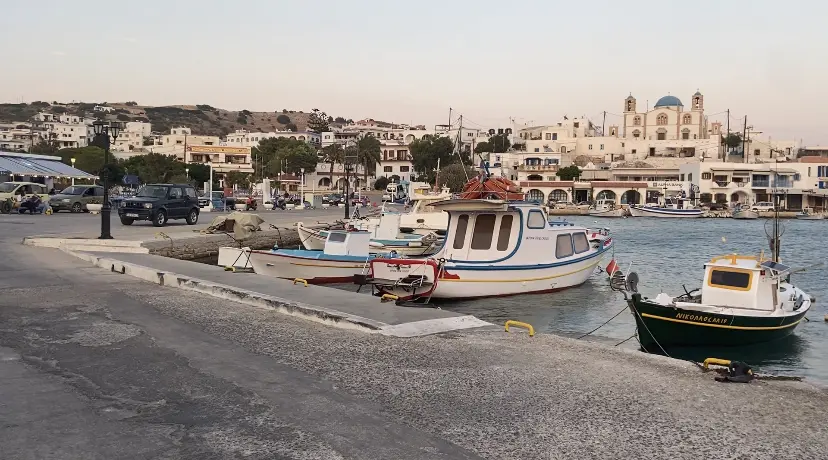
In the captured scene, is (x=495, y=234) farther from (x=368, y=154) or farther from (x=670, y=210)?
(x=368, y=154)

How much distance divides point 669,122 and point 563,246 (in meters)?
140

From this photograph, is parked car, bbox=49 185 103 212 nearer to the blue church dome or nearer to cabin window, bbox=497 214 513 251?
cabin window, bbox=497 214 513 251

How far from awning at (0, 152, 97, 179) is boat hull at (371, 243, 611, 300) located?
129ft

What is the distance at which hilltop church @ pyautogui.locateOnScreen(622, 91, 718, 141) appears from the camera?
154 metres

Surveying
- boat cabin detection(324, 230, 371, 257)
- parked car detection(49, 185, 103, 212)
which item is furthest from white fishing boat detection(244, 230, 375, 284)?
parked car detection(49, 185, 103, 212)

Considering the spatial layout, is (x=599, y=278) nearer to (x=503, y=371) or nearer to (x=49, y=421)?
(x=503, y=371)

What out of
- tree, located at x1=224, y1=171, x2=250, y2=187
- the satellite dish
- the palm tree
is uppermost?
the palm tree

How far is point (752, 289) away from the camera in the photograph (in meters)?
16.2

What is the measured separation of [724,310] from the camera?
15.5 meters

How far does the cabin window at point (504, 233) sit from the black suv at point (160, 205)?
18.3 meters

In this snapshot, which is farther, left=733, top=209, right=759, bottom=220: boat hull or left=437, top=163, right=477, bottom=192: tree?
left=437, top=163, right=477, bottom=192: tree

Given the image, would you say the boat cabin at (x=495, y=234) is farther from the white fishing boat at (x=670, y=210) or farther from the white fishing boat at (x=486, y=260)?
the white fishing boat at (x=670, y=210)

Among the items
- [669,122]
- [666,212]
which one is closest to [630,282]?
[666,212]

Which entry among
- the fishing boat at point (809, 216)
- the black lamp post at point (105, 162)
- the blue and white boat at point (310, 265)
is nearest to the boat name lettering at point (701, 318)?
the blue and white boat at point (310, 265)
